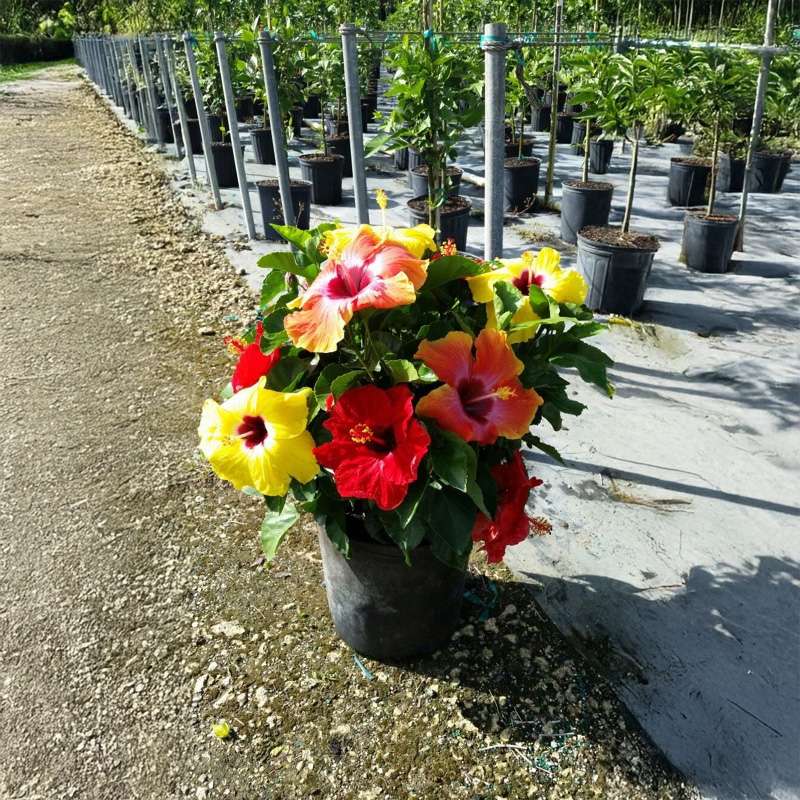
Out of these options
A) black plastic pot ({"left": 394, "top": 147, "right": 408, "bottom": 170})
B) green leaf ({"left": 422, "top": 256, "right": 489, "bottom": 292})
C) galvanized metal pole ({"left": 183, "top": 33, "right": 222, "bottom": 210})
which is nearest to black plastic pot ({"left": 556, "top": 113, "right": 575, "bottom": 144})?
black plastic pot ({"left": 394, "top": 147, "right": 408, "bottom": 170})

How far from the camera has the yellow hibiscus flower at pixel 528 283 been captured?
168 centimetres

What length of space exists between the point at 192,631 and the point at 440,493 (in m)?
1.15

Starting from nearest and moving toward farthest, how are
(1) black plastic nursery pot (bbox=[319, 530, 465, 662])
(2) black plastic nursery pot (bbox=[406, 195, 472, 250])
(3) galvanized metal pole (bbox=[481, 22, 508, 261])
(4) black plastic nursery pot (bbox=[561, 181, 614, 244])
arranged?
(1) black plastic nursery pot (bbox=[319, 530, 465, 662]) → (3) galvanized metal pole (bbox=[481, 22, 508, 261]) → (2) black plastic nursery pot (bbox=[406, 195, 472, 250]) → (4) black plastic nursery pot (bbox=[561, 181, 614, 244])

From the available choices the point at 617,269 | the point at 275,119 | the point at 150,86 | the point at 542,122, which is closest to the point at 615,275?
the point at 617,269

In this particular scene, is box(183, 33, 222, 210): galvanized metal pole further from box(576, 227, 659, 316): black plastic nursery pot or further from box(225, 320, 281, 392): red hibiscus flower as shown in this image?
box(225, 320, 281, 392): red hibiscus flower

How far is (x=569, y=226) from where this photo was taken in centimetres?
591

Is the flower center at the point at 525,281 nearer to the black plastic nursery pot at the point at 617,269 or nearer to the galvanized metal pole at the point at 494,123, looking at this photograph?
the galvanized metal pole at the point at 494,123

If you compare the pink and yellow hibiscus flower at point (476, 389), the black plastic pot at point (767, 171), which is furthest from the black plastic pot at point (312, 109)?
the pink and yellow hibiscus flower at point (476, 389)

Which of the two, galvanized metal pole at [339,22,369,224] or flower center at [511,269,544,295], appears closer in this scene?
flower center at [511,269,544,295]

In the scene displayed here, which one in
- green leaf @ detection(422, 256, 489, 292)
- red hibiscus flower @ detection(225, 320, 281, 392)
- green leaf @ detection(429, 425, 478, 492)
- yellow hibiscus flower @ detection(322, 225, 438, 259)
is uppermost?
yellow hibiscus flower @ detection(322, 225, 438, 259)

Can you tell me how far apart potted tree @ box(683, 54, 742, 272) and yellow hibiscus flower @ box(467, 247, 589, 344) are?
3.53 m

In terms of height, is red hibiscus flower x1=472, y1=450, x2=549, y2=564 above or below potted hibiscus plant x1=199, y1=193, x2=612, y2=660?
below

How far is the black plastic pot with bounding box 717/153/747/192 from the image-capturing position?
7211mm

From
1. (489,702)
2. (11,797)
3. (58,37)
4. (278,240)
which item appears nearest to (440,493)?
(489,702)
